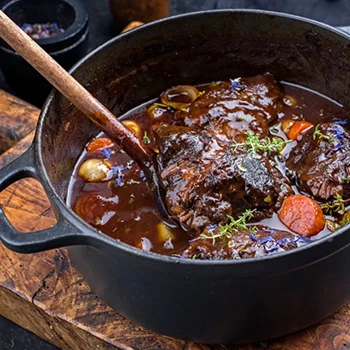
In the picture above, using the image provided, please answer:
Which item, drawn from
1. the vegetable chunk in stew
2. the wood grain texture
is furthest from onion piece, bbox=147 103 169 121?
the wood grain texture

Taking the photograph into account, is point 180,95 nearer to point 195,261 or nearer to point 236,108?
point 236,108

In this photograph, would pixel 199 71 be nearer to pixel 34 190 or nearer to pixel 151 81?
pixel 151 81

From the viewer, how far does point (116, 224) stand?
2496 millimetres

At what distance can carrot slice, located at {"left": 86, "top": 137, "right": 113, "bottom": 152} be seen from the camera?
288 centimetres

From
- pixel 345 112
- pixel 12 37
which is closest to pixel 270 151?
pixel 345 112

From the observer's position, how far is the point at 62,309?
8.37 ft

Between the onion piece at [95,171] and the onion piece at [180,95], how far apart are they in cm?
50

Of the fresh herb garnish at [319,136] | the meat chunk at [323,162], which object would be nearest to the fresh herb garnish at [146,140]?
the meat chunk at [323,162]

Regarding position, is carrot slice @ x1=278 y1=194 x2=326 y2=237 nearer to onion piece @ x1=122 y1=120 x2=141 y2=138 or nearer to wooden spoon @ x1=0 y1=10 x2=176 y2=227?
wooden spoon @ x1=0 y1=10 x2=176 y2=227

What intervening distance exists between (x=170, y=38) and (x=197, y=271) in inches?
56.4

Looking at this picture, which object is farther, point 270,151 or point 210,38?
point 210,38

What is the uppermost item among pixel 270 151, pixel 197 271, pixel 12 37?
pixel 12 37

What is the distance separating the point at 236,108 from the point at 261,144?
1.01ft

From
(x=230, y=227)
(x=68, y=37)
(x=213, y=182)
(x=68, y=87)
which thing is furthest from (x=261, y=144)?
(x=68, y=37)
